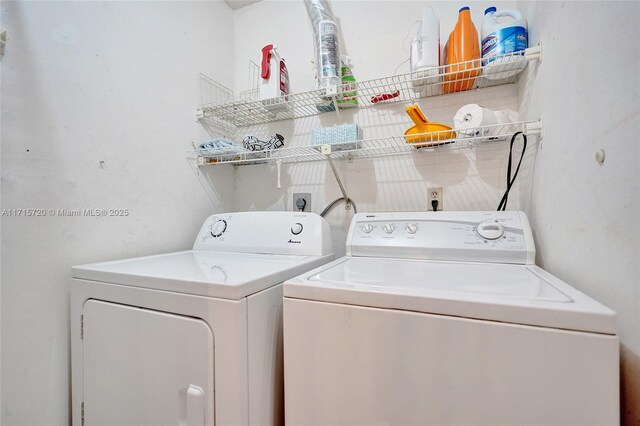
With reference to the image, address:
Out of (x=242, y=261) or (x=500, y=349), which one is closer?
(x=500, y=349)

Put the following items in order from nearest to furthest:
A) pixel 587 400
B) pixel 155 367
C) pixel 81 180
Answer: pixel 587 400 < pixel 155 367 < pixel 81 180

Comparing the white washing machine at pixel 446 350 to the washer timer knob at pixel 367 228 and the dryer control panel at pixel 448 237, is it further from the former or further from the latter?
the washer timer knob at pixel 367 228

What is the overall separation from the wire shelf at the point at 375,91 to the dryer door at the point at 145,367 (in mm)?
1136

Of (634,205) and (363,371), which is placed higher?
(634,205)

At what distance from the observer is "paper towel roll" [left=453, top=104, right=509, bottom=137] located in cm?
117

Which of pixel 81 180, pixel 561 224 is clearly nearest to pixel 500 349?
pixel 561 224

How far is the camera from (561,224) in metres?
0.89

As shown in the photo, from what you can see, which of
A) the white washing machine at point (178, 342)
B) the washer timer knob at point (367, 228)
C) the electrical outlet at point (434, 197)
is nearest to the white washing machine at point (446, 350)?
the white washing machine at point (178, 342)

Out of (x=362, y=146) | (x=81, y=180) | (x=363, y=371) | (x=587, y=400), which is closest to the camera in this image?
(x=587, y=400)

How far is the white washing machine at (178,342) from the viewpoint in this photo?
0.79 m

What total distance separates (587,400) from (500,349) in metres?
0.16

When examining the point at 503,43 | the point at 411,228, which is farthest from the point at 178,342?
the point at 503,43

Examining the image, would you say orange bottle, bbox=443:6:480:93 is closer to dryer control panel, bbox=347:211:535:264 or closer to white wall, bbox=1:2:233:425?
dryer control panel, bbox=347:211:535:264

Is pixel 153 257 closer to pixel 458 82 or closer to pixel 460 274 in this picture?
pixel 460 274
